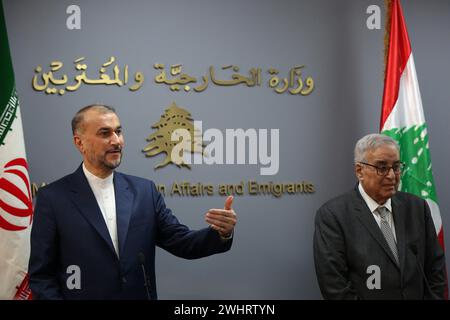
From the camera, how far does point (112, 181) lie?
234 cm

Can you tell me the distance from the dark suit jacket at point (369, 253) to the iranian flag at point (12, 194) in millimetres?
1602

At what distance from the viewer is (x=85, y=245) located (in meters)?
2.15

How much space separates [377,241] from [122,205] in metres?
1.23

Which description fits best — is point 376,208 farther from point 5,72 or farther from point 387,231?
point 5,72

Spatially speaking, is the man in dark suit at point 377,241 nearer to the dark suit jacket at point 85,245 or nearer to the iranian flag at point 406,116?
the dark suit jacket at point 85,245

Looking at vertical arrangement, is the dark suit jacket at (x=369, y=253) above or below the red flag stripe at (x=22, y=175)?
below

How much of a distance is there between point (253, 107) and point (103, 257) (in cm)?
153

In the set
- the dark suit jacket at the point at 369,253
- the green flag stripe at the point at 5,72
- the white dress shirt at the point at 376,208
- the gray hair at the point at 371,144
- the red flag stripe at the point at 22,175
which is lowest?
the dark suit jacket at the point at 369,253

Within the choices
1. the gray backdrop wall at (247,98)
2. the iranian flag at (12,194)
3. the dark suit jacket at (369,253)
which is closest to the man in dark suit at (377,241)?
the dark suit jacket at (369,253)

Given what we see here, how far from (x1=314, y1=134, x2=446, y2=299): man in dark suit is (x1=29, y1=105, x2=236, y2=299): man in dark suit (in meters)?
0.52

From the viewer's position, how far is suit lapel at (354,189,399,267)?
7.61 feet

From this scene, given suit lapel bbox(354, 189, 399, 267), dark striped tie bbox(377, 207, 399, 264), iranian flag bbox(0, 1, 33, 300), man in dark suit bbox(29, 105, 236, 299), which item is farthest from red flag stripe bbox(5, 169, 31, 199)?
dark striped tie bbox(377, 207, 399, 264)

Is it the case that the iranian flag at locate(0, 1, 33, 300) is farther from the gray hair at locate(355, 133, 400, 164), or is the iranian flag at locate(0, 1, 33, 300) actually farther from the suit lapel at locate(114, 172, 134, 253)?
the gray hair at locate(355, 133, 400, 164)

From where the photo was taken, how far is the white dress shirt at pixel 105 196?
7.36 ft
